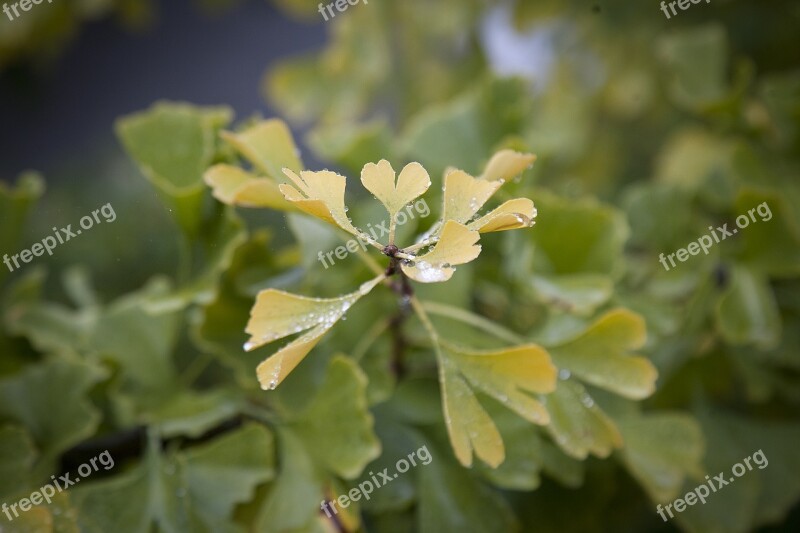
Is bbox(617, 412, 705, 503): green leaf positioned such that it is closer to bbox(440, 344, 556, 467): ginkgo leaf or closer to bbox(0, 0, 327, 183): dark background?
bbox(440, 344, 556, 467): ginkgo leaf

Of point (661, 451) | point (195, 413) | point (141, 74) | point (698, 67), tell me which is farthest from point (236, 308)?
point (141, 74)

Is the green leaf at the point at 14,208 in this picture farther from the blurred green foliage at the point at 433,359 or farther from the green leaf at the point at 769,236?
the green leaf at the point at 769,236

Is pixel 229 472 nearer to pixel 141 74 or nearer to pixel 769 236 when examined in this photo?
pixel 769 236

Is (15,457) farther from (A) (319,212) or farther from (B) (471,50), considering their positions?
(B) (471,50)

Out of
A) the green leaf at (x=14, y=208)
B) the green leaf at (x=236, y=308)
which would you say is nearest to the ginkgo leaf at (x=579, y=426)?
the green leaf at (x=236, y=308)

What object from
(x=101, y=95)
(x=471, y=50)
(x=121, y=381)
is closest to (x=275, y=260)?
(x=121, y=381)
